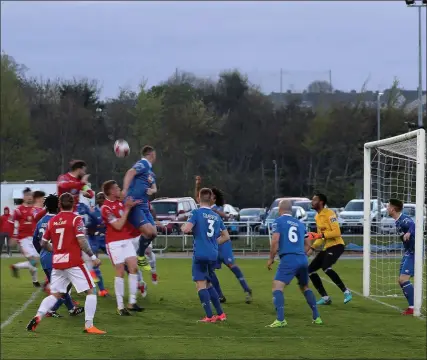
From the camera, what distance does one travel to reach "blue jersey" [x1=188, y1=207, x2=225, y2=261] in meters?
12.7

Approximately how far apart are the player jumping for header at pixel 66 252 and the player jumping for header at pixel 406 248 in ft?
18.3

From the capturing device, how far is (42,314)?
37.6 ft

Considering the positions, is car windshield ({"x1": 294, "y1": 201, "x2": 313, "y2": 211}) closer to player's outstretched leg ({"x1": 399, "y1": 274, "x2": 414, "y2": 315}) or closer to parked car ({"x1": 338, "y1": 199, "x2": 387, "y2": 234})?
parked car ({"x1": 338, "y1": 199, "x2": 387, "y2": 234})

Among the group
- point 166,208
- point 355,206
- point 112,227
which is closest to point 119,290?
point 112,227

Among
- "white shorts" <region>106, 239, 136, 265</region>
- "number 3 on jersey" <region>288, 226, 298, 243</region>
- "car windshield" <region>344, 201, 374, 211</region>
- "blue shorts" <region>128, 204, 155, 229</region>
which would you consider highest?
"blue shorts" <region>128, 204, 155, 229</region>

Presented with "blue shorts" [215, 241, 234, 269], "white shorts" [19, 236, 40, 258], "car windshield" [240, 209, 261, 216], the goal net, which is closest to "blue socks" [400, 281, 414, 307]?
the goal net

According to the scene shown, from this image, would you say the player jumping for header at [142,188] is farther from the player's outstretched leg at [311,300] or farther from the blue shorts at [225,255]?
the player's outstretched leg at [311,300]

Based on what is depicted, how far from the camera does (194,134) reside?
4456cm

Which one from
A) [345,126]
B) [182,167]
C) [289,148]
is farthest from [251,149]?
[182,167]

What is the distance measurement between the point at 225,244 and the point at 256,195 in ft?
123

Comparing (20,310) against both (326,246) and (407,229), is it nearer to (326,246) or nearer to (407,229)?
(326,246)

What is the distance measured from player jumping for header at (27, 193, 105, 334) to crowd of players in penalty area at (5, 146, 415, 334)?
13 mm

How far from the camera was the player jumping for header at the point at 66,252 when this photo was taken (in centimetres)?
1148

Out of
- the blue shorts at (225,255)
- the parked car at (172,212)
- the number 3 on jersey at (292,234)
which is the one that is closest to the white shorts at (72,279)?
the number 3 on jersey at (292,234)
